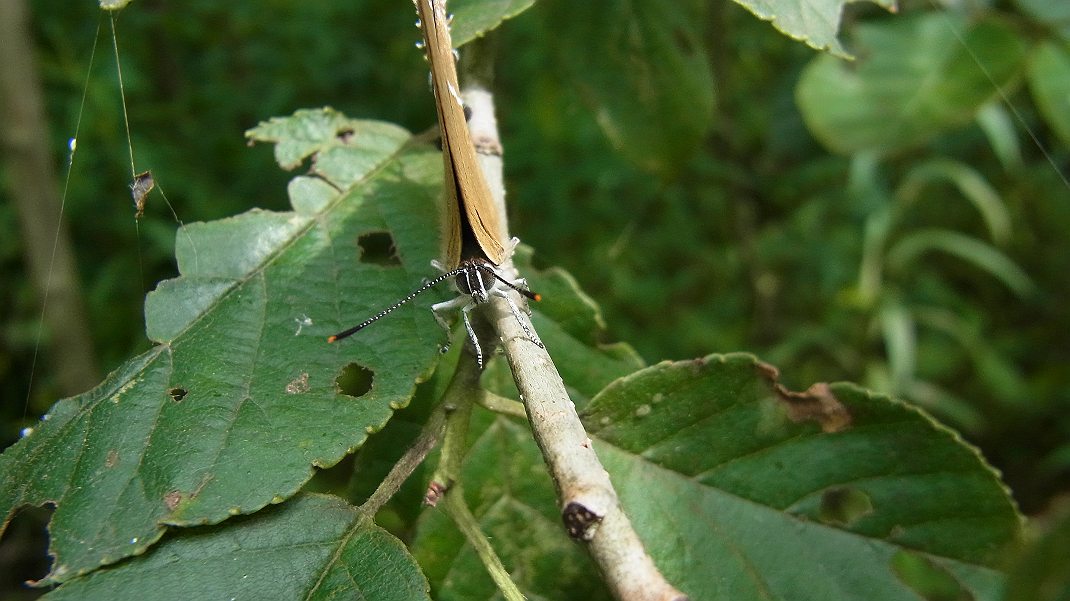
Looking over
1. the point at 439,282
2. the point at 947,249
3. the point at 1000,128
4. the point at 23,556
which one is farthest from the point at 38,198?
the point at 947,249

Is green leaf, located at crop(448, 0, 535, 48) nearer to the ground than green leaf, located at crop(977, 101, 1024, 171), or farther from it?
farther from it

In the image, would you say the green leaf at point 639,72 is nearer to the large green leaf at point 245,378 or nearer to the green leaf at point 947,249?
the large green leaf at point 245,378

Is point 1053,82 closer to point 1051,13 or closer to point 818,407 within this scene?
point 1051,13

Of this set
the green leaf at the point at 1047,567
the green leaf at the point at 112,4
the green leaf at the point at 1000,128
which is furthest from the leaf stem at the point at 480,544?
the green leaf at the point at 1000,128

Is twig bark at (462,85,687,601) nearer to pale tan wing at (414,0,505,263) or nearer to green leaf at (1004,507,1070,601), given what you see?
pale tan wing at (414,0,505,263)

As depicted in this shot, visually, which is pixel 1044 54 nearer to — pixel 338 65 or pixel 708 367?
pixel 708 367

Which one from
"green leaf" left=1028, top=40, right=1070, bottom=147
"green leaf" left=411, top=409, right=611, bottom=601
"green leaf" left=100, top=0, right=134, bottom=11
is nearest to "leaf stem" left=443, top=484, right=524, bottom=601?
"green leaf" left=411, top=409, right=611, bottom=601

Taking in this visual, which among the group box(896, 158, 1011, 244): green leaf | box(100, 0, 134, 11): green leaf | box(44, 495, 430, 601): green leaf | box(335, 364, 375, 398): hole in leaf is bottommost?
box(896, 158, 1011, 244): green leaf
